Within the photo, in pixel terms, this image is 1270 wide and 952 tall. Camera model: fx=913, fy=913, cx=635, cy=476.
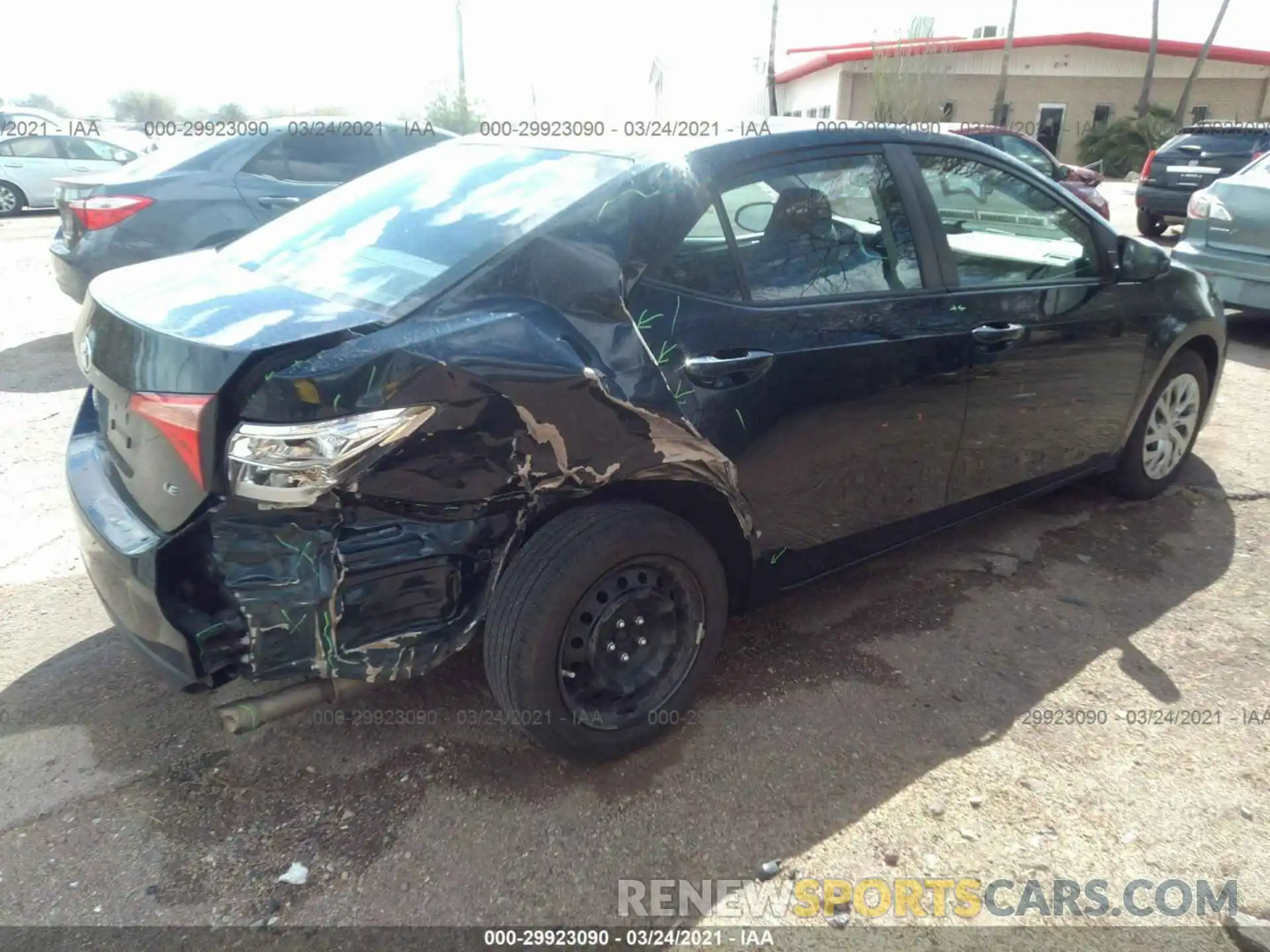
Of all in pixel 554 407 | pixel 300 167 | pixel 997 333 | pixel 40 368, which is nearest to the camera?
pixel 554 407

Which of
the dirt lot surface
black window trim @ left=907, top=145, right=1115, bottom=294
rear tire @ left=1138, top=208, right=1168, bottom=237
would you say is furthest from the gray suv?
rear tire @ left=1138, top=208, right=1168, bottom=237

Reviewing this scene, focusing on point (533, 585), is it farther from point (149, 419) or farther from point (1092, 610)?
point (1092, 610)

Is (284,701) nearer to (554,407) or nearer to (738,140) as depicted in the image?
(554,407)

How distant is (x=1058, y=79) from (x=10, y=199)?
33849mm

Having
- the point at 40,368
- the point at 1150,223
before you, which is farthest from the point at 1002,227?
the point at 1150,223

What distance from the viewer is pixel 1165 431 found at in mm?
4258

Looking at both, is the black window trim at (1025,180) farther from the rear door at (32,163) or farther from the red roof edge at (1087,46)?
the red roof edge at (1087,46)

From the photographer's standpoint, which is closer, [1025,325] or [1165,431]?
[1025,325]

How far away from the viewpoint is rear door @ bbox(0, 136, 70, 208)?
15007mm

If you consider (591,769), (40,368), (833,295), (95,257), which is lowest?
(40,368)

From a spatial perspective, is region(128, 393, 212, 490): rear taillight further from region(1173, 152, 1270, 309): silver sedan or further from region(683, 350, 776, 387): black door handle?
region(1173, 152, 1270, 309): silver sedan

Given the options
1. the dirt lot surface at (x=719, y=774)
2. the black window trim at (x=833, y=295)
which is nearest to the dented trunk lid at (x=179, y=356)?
the dirt lot surface at (x=719, y=774)

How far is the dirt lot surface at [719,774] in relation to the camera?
2.21 m

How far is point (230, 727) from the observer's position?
2176 mm
